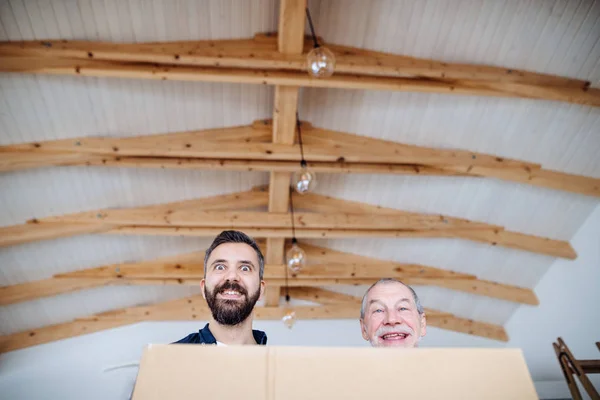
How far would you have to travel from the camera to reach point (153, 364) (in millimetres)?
599

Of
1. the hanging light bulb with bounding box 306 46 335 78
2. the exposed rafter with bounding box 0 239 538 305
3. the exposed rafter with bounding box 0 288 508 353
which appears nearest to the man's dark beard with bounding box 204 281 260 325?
the hanging light bulb with bounding box 306 46 335 78

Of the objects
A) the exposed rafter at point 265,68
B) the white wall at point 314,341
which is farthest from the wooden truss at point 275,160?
the white wall at point 314,341

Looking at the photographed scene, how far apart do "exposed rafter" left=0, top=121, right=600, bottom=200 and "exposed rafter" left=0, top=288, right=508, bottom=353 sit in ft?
9.74

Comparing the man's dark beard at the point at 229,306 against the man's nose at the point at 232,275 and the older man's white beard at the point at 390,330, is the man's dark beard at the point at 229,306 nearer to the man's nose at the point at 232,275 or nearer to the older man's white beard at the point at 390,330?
the man's nose at the point at 232,275

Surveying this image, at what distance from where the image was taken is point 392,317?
130 cm

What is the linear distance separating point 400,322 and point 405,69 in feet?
8.18

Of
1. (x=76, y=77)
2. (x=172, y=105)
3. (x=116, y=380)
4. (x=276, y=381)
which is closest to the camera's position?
(x=276, y=381)

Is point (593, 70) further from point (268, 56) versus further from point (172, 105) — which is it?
point (172, 105)

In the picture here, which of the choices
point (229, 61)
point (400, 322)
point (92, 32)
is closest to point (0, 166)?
point (92, 32)

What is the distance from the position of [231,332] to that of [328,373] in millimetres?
684

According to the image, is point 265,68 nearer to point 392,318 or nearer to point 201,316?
point 392,318

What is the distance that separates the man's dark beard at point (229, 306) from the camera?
1.21 m

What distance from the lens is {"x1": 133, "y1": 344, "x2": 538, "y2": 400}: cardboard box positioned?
1.92 feet

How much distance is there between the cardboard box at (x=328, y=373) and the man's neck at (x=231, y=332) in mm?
645
